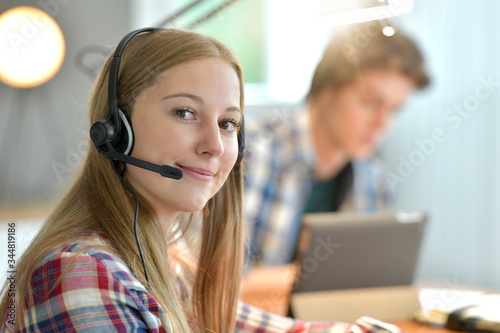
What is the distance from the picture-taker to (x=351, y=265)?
4.27 ft

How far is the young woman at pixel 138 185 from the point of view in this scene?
0.67m

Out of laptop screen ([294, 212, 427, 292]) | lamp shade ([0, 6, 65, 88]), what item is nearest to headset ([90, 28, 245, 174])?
laptop screen ([294, 212, 427, 292])

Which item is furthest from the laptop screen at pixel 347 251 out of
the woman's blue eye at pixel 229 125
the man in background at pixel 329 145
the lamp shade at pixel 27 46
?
the lamp shade at pixel 27 46

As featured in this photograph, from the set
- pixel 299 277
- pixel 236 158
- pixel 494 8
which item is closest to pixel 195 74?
pixel 236 158

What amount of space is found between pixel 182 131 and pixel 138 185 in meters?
0.11

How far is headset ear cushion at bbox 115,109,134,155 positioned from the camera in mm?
790

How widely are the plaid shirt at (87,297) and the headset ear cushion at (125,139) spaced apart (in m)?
0.14

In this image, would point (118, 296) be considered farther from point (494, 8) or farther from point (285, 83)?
point (285, 83)

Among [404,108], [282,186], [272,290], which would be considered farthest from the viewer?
[404,108]

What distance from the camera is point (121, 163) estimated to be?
0.82m

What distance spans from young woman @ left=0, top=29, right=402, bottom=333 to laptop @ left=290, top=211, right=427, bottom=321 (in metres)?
0.37

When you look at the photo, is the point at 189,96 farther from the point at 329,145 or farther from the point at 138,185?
the point at 329,145

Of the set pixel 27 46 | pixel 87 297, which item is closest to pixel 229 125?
pixel 87 297

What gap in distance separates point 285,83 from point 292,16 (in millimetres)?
388
